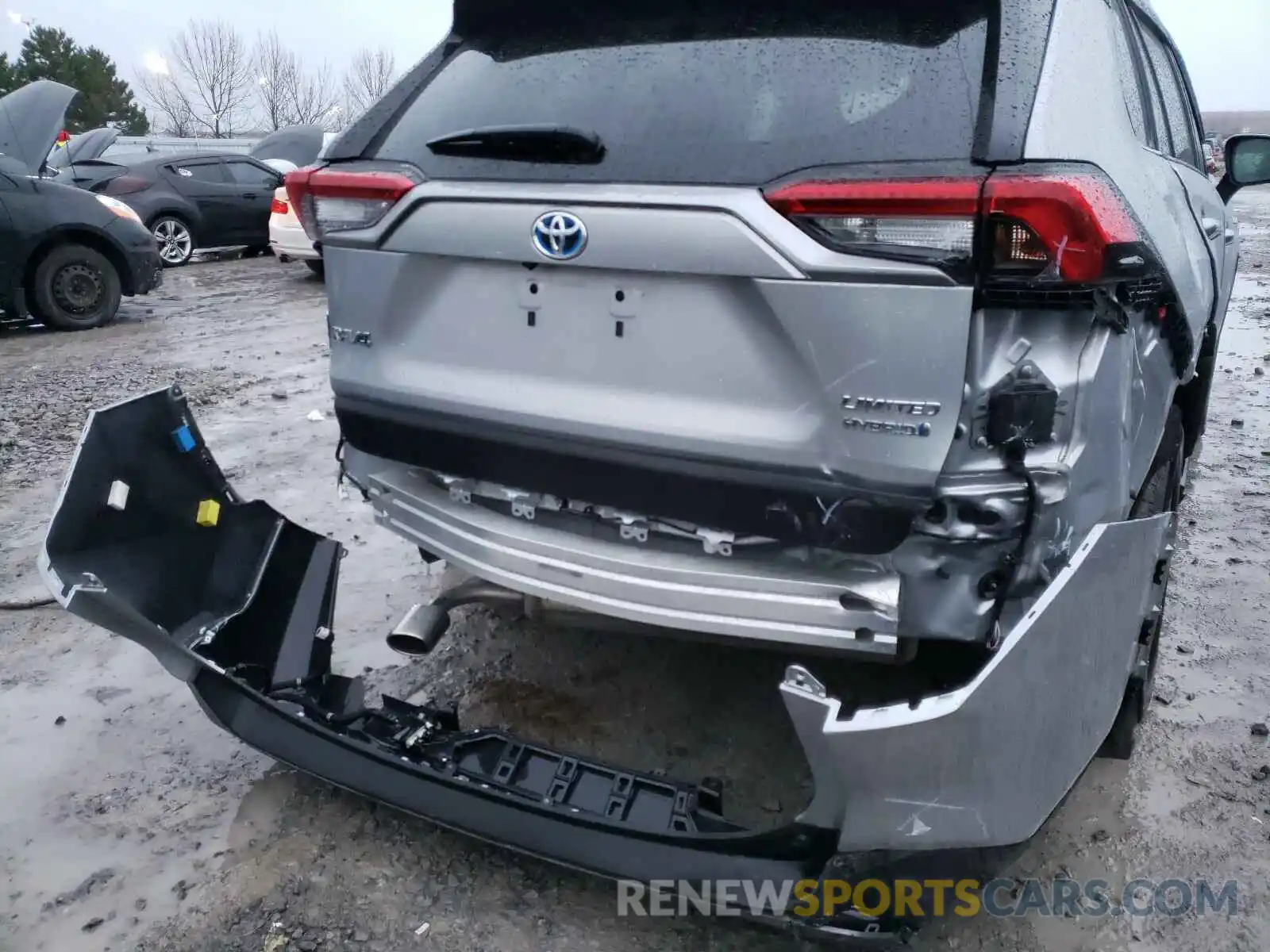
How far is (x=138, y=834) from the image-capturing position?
2.50 metres

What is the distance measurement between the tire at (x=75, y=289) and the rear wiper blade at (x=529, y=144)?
7.91m

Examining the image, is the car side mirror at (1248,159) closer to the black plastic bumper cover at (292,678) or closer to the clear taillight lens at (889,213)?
the clear taillight lens at (889,213)

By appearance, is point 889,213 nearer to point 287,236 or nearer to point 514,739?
point 514,739

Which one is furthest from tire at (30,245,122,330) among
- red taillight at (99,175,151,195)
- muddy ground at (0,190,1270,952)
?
muddy ground at (0,190,1270,952)

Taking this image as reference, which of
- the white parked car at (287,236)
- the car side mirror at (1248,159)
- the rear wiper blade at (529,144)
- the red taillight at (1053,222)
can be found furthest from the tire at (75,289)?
the red taillight at (1053,222)

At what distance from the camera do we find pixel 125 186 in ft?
41.4

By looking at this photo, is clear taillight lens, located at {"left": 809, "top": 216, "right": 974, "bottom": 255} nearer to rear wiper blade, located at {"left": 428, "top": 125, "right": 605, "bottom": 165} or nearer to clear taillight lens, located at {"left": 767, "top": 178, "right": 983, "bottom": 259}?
clear taillight lens, located at {"left": 767, "top": 178, "right": 983, "bottom": 259}

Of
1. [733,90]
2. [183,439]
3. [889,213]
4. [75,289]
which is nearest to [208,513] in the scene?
[183,439]

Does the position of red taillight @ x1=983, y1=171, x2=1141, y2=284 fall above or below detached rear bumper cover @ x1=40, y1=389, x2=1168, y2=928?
above

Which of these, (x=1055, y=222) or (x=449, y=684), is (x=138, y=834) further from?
(x=1055, y=222)

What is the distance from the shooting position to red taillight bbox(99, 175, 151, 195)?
12.6 metres

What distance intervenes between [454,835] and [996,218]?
188 centimetres
